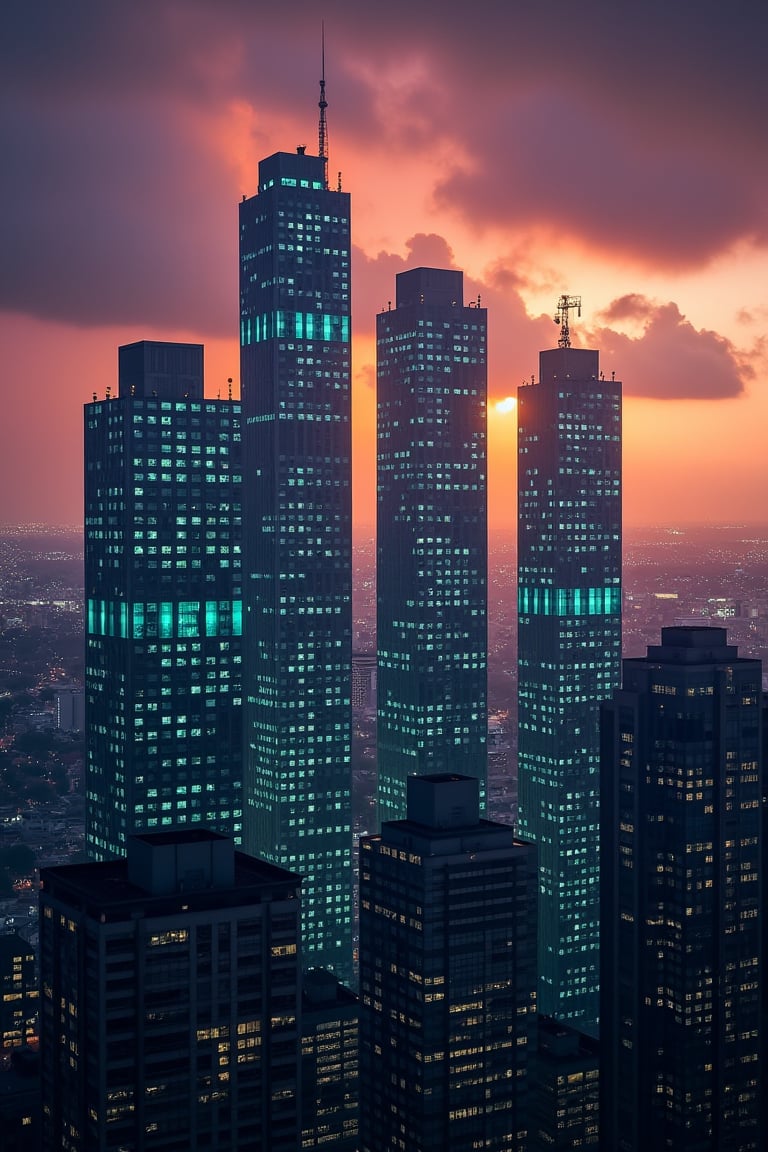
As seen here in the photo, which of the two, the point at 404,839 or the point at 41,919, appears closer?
the point at 41,919

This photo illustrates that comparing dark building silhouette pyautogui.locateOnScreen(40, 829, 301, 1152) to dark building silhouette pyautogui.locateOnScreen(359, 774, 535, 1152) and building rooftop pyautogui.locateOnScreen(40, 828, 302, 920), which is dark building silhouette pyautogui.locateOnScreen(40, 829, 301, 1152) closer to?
building rooftop pyautogui.locateOnScreen(40, 828, 302, 920)

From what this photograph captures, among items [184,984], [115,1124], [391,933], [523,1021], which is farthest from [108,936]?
[523,1021]

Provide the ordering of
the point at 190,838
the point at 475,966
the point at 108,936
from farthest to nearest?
the point at 475,966 < the point at 190,838 < the point at 108,936

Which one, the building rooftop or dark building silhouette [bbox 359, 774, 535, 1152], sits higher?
the building rooftop

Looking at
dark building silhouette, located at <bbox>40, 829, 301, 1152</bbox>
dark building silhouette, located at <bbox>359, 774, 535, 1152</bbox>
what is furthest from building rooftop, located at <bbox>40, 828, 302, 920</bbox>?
dark building silhouette, located at <bbox>359, 774, 535, 1152</bbox>

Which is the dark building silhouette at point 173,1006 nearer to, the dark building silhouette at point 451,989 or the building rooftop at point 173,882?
the building rooftop at point 173,882

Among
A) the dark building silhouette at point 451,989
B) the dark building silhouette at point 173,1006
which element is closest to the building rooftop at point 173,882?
the dark building silhouette at point 173,1006

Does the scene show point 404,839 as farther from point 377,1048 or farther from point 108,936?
point 108,936
